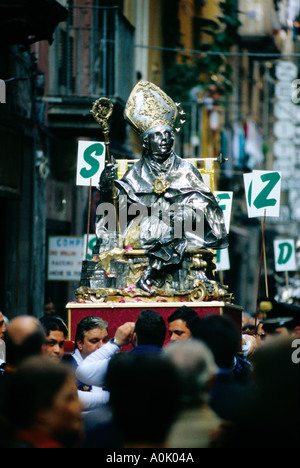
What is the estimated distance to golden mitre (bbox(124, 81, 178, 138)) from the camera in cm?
1087

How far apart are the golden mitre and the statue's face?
6cm

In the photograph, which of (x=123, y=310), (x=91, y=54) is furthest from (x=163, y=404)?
(x=91, y=54)

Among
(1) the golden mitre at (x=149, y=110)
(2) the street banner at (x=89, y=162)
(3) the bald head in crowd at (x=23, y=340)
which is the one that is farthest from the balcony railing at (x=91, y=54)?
(3) the bald head in crowd at (x=23, y=340)

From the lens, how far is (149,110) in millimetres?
10938

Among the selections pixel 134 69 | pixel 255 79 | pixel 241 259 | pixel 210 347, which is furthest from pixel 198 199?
pixel 255 79

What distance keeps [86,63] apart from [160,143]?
367 inches

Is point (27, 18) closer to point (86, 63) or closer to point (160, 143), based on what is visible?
point (160, 143)

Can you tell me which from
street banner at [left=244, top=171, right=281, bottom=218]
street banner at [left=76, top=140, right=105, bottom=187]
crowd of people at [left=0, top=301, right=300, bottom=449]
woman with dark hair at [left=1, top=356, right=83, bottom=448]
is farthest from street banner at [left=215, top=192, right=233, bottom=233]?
woman with dark hair at [left=1, top=356, right=83, bottom=448]

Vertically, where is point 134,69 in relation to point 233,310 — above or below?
above

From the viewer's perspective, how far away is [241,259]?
36.2 m

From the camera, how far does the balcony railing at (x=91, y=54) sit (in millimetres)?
18922

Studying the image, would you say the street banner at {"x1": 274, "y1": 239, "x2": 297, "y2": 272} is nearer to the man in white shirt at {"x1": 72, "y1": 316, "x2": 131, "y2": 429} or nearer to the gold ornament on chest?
the gold ornament on chest

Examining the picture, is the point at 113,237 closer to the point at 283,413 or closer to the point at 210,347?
the point at 210,347
